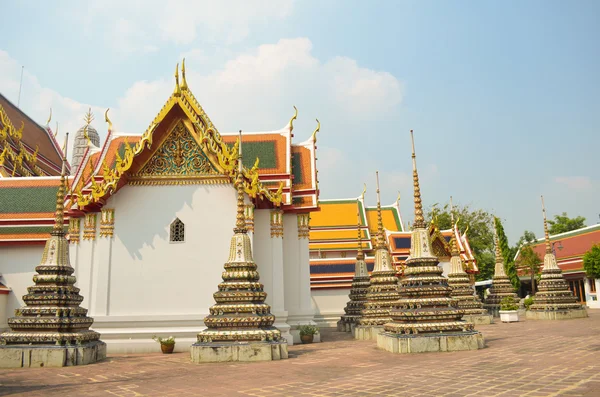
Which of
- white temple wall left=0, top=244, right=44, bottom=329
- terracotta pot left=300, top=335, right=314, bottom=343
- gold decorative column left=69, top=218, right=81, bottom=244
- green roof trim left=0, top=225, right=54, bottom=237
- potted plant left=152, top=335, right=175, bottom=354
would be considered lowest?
terracotta pot left=300, top=335, right=314, bottom=343

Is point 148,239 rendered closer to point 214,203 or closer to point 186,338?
point 214,203

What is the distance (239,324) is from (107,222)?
218 inches

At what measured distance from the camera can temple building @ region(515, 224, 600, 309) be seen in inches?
1245

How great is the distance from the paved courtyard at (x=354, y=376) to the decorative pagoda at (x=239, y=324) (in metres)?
0.38

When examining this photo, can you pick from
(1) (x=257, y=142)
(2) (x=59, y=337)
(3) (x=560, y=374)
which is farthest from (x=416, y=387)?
(1) (x=257, y=142)

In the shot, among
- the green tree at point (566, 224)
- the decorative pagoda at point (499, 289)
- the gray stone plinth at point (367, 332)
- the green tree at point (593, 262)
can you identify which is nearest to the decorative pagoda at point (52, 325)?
the gray stone plinth at point (367, 332)

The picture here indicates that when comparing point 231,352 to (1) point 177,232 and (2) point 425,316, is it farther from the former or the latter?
(1) point 177,232

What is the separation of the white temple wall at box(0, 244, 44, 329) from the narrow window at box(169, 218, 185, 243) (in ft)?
19.5

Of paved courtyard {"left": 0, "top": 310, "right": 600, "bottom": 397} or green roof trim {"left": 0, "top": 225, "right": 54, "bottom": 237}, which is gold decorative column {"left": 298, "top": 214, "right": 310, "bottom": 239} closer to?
paved courtyard {"left": 0, "top": 310, "right": 600, "bottom": 397}

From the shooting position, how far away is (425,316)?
32.0ft

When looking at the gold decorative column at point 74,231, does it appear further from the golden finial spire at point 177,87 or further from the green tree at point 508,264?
the green tree at point 508,264

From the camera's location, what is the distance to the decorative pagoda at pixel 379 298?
14500mm

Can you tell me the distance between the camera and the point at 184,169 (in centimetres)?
1337

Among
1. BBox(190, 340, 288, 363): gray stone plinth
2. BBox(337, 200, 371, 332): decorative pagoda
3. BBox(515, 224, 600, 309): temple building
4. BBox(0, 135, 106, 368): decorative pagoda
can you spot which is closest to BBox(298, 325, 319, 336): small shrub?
BBox(337, 200, 371, 332): decorative pagoda
